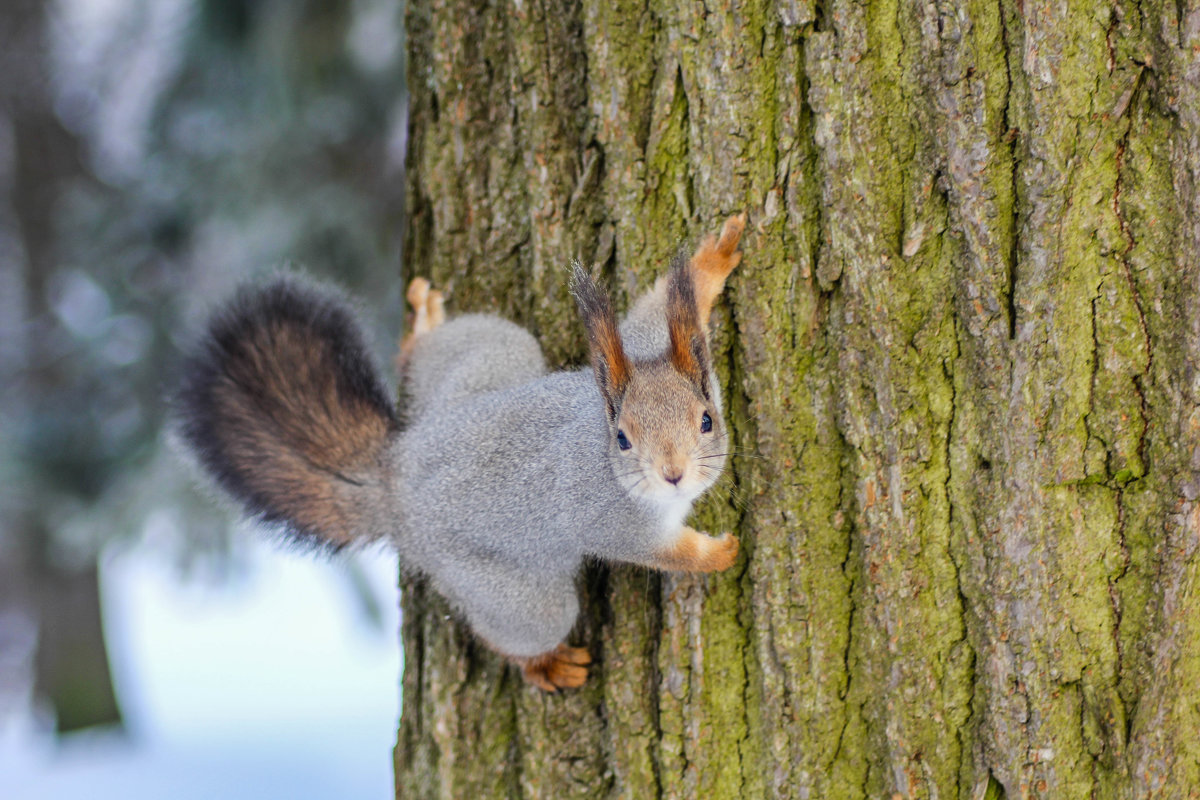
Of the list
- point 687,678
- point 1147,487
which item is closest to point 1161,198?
point 1147,487

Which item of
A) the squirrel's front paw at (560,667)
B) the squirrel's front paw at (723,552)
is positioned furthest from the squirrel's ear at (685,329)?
the squirrel's front paw at (560,667)

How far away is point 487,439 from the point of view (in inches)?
56.7

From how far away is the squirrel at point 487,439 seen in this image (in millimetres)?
1266

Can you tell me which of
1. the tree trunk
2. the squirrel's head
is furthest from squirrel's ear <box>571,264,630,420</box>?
the tree trunk

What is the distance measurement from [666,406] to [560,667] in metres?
0.47

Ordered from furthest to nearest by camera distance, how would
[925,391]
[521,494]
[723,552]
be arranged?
[521,494]
[723,552]
[925,391]

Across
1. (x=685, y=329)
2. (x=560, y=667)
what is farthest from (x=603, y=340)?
(x=560, y=667)

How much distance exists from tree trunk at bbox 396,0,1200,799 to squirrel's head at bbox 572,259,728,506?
0.06 metres

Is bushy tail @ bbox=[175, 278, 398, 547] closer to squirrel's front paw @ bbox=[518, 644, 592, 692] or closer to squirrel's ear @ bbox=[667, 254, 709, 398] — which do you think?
squirrel's front paw @ bbox=[518, 644, 592, 692]

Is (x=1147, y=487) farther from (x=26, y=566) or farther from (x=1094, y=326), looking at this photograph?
(x=26, y=566)

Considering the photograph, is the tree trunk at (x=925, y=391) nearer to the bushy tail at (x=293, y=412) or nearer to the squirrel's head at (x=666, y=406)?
the squirrel's head at (x=666, y=406)

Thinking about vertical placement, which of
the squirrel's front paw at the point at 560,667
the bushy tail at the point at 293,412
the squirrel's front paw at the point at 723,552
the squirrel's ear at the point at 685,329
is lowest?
the squirrel's front paw at the point at 560,667

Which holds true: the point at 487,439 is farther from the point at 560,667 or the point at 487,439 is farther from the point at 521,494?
the point at 560,667

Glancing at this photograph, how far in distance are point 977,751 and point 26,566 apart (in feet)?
16.4
